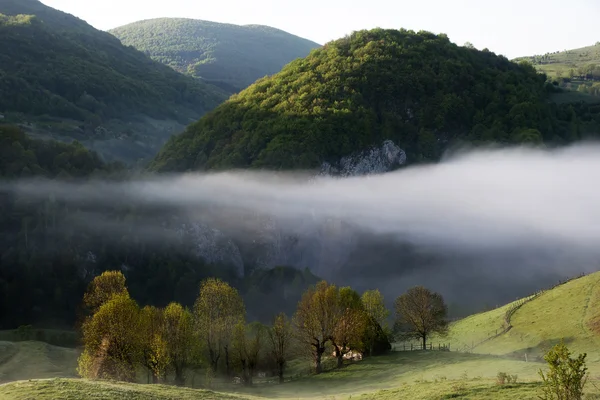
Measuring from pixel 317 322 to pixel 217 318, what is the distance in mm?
13553

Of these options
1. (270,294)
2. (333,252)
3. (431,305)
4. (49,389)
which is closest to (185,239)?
(270,294)

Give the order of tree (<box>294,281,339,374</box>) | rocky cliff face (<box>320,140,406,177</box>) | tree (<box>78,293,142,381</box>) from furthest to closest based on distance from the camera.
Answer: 1. rocky cliff face (<box>320,140,406,177</box>)
2. tree (<box>294,281,339,374</box>)
3. tree (<box>78,293,142,381</box>)

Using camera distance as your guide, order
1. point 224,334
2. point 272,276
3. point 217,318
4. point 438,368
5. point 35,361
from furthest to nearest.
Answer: point 272,276 < point 35,361 < point 217,318 < point 224,334 < point 438,368

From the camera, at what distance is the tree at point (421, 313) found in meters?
87.9

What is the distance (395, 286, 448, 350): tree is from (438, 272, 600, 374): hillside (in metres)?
4.70

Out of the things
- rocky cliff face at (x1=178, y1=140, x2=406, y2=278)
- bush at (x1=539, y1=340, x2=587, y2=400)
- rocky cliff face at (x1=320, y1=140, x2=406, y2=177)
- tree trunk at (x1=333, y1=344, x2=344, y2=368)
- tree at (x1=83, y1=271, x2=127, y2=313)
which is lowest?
tree trunk at (x1=333, y1=344, x2=344, y2=368)

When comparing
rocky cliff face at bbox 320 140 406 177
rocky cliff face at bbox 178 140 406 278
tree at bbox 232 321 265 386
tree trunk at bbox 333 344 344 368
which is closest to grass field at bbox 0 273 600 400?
tree trunk at bbox 333 344 344 368

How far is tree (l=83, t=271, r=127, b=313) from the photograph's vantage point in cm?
8512

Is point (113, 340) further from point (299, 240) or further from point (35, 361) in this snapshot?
point (299, 240)

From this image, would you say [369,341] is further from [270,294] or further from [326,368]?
[270,294]

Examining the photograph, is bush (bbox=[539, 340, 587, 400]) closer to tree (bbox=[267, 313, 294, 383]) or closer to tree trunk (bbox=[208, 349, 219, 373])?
tree (bbox=[267, 313, 294, 383])

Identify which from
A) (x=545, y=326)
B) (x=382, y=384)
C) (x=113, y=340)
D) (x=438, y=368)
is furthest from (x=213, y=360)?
(x=545, y=326)

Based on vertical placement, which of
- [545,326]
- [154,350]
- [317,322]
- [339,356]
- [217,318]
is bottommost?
[339,356]

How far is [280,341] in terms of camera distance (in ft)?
257
